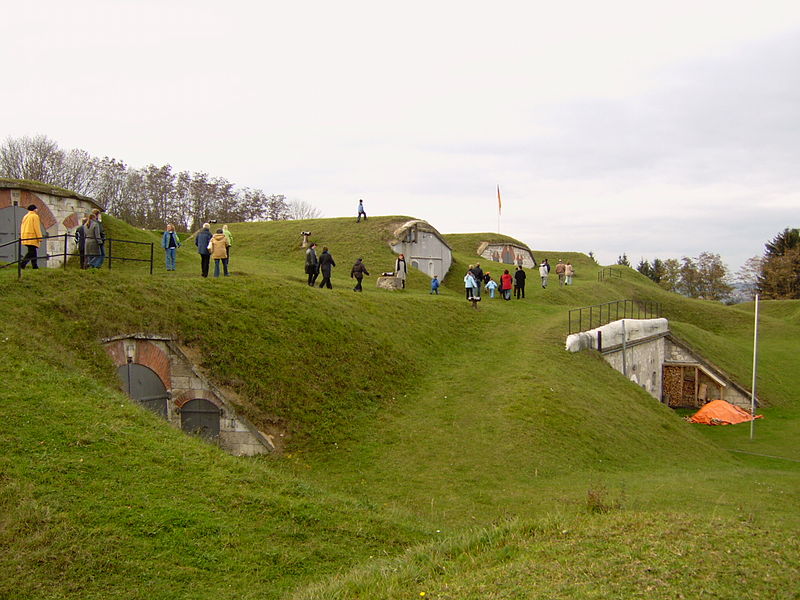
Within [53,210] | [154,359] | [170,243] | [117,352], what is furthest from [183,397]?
[53,210]

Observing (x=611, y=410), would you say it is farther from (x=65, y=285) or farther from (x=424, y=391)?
(x=65, y=285)

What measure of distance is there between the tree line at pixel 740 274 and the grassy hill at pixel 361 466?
40491 millimetres

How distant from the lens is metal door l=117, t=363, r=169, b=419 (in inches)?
523

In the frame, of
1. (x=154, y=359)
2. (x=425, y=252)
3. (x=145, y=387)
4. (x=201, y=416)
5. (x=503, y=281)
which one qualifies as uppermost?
(x=425, y=252)

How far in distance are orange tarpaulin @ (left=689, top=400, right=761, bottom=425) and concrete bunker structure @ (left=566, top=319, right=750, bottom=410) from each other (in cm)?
230

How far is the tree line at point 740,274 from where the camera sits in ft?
202

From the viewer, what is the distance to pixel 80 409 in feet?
32.1

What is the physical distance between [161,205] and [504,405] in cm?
5655

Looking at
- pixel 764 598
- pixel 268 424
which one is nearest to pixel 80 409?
pixel 268 424

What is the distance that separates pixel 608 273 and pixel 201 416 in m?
49.4

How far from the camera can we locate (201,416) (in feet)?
46.4

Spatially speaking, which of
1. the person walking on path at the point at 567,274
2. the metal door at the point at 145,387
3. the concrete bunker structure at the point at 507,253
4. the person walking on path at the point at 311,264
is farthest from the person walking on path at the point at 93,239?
the concrete bunker structure at the point at 507,253

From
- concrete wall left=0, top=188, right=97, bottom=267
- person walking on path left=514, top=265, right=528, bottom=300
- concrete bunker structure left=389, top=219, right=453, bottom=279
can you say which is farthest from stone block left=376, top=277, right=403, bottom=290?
concrete wall left=0, top=188, right=97, bottom=267

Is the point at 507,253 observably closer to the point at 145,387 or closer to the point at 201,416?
the point at 201,416
